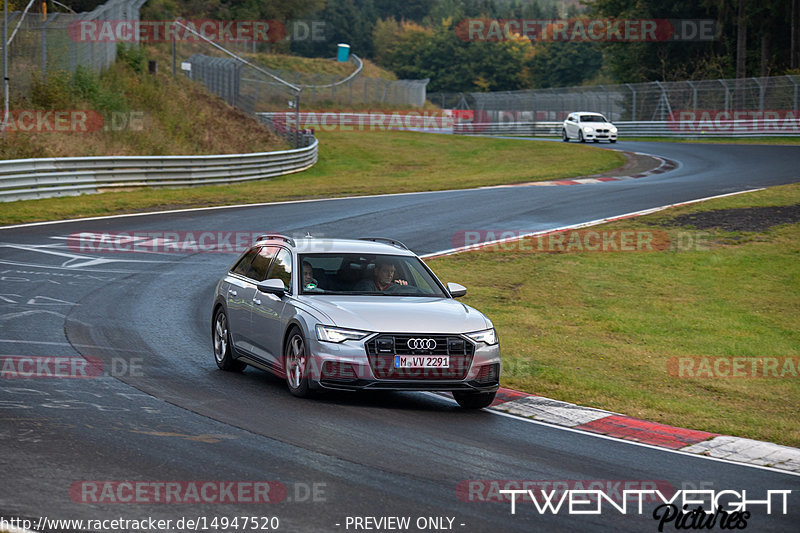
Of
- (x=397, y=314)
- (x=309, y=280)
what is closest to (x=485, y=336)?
(x=397, y=314)

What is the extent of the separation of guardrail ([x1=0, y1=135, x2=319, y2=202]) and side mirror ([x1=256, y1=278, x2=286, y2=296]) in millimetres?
17709

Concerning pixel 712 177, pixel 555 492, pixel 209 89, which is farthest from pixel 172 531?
pixel 209 89

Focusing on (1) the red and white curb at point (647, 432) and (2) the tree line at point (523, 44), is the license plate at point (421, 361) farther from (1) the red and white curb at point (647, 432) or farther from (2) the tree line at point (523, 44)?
(2) the tree line at point (523, 44)

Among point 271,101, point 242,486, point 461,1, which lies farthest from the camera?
point 461,1

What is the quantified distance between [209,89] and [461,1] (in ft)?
502

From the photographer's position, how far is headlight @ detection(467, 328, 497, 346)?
947cm

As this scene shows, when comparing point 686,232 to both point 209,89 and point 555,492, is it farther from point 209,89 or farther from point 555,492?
point 209,89

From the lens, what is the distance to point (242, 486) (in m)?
6.52

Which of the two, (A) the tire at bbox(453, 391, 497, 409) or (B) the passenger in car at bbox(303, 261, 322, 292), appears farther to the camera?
(B) the passenger in car at bbox(303, 261, 322, 292)

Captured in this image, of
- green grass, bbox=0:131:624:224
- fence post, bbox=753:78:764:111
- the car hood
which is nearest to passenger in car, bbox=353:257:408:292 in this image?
the car hood

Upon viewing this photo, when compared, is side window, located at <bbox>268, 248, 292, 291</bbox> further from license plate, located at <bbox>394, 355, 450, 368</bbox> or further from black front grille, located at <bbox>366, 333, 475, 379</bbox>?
license plate, located at <bbox>394, 355, 450, 368</bbox>

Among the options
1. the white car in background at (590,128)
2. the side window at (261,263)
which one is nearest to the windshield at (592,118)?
the white car in background at (590,128)

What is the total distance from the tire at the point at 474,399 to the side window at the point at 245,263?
315 cm

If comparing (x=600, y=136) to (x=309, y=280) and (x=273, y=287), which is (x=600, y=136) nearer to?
(x=309, y=280)
